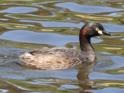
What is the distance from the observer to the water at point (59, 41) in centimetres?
1391

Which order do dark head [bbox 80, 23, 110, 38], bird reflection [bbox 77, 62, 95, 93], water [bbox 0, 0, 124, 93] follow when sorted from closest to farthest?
bird reflection [bbox 77, 62, 95, 93]
water [bbox 0, 0, 124, 93]
dark head [bbox 80, 23, 110, 38]

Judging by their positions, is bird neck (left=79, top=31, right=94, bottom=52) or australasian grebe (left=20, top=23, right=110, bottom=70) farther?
bird neck (left=79, top=31, right=94, bottom=52)

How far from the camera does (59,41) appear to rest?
17.2 meters

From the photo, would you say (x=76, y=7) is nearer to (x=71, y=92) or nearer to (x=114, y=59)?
(x=114, y=59)

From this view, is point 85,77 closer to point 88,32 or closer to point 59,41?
point 88,32

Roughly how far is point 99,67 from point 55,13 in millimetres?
4705

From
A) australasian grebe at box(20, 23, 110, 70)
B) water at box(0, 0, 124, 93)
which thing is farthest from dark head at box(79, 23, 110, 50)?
water at box(0, 0, 124, 93)

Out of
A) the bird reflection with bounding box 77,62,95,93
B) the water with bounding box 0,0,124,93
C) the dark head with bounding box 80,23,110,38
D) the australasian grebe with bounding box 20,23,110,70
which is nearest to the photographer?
the bird reflection with bounding box 77,62,95,93

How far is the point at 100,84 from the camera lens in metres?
14.0

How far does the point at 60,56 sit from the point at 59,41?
1.81 metres

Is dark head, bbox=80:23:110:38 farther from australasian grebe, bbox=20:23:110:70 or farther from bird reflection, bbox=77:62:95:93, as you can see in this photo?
bird reflection, bbox=77:62:95:93

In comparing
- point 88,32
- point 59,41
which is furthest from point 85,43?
point 59,41

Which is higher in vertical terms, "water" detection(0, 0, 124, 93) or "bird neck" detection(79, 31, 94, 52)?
"bird neck" detection(79, 31, 94, 52)

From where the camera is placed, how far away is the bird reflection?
1375 centimetres
